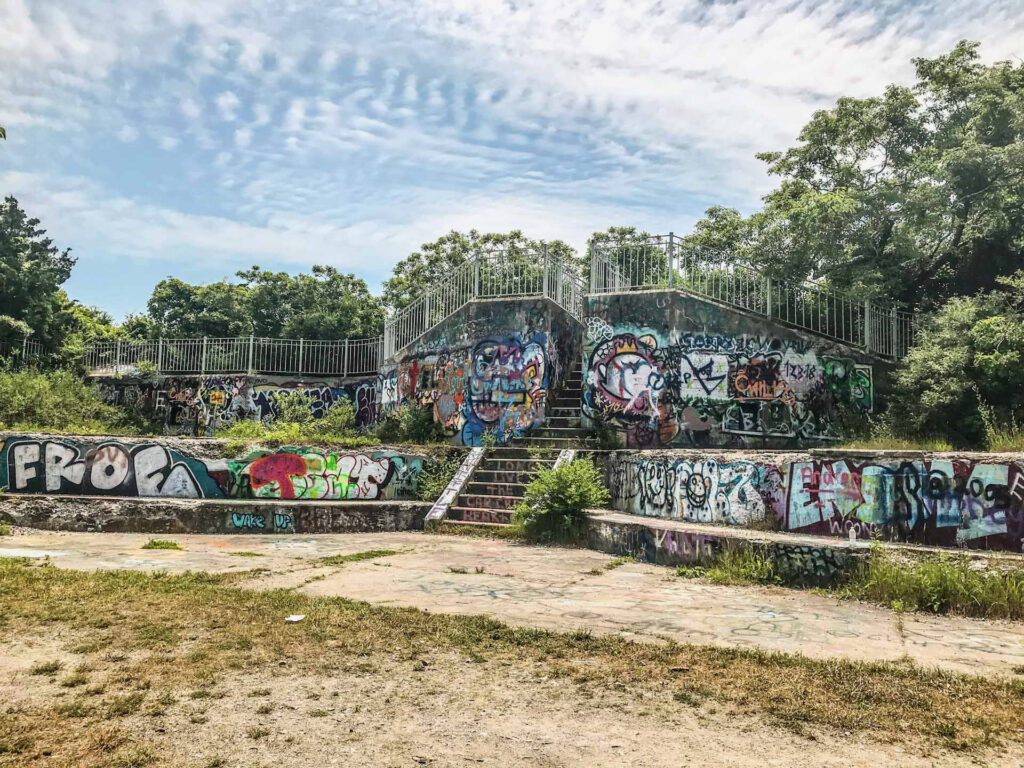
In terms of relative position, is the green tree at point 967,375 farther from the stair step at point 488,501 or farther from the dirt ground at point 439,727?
the dirt ground at point 439,727

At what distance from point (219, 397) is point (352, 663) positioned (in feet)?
60.2

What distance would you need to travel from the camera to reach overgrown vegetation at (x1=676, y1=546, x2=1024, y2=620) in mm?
5980

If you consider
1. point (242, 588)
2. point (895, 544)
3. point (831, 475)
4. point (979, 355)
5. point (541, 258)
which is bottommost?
point (242, 588)

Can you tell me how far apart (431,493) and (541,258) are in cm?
587

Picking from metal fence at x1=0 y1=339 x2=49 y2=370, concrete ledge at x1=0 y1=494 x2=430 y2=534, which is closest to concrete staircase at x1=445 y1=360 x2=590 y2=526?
concrete ledge at x1=0 y1=494 x2=430 y2=534

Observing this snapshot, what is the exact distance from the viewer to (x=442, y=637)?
5078 mm

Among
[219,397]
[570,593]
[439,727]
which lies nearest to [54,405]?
[219,397]

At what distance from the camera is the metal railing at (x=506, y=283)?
15.6m

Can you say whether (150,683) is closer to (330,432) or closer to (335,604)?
(335,604)

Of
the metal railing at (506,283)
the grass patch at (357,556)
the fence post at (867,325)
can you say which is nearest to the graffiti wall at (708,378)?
the fence post at (867,325)

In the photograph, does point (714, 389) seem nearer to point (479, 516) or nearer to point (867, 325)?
point (867, 325)

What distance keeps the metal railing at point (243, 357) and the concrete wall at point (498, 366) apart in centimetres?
551

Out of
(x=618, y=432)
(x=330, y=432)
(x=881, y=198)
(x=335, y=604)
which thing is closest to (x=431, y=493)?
(x=618, y=432)

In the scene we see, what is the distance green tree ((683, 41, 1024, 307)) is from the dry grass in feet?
36.4
